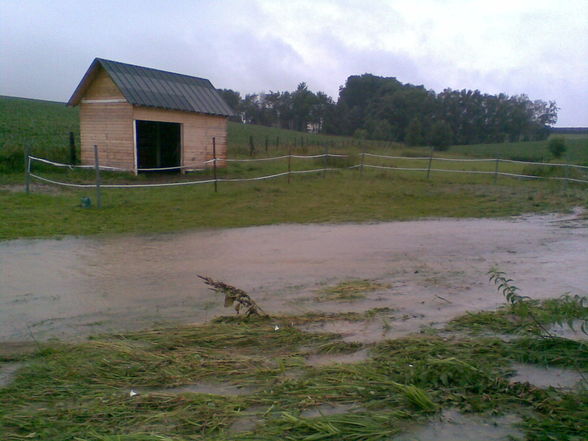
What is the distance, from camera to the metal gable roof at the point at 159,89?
Answer: 18.6 m

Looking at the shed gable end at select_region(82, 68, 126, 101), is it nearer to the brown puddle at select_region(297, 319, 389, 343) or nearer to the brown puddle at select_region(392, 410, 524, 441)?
the brown puddle at select_region(297, 319, 389, 343)

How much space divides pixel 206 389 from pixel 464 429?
Result: 1684 millimetres

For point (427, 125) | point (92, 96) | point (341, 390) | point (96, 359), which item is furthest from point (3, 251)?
point (427, 125)

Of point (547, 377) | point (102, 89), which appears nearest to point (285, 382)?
point (547, 377)

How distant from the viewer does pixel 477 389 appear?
356 centimetres

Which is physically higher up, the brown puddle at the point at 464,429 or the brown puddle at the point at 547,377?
the brown puddle at the point at 547,377

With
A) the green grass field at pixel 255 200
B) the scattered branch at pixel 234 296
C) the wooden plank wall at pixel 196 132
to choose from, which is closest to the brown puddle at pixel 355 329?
the scattered branch at pixel 234 296

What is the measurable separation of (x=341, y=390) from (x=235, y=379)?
77 cm

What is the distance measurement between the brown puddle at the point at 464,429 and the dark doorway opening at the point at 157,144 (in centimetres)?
1972

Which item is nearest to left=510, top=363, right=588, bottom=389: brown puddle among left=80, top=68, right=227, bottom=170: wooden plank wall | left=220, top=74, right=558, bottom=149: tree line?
left=80, top=68, right=227, bottom=170: wooden plank wall

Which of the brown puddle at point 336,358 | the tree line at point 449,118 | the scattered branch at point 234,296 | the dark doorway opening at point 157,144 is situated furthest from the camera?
the tree line at point 449,118

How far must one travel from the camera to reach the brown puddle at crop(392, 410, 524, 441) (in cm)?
303

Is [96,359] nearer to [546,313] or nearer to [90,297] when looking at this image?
[90,297]

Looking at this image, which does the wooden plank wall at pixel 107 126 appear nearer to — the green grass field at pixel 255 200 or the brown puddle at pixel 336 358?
the green grass field at pixel 255 200
